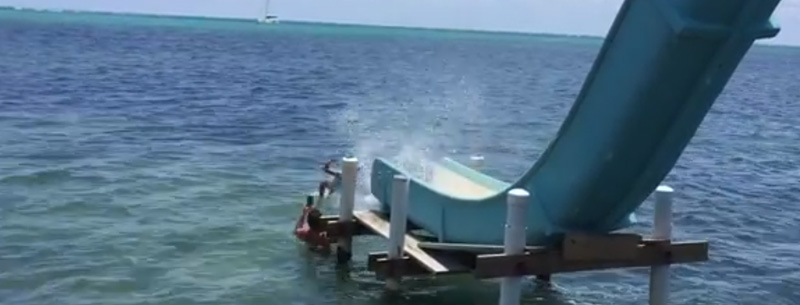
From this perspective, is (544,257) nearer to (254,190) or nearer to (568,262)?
(568,262)

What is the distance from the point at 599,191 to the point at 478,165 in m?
6.32

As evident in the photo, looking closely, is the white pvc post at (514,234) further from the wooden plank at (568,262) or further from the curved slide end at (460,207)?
the curved slide end at (460,207)

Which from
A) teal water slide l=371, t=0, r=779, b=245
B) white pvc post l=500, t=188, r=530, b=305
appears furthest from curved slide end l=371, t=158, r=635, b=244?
white pvc post l=500, t=188, r=530, b=305

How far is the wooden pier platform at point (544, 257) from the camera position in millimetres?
11825

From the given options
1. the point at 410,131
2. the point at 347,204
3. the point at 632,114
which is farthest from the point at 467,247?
the point at 410,131

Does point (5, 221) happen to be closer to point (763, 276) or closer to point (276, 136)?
point (763, 276)

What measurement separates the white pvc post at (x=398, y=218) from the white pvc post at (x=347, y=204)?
4.81ft

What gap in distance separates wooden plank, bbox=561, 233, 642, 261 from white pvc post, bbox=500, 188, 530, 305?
63 centimetres

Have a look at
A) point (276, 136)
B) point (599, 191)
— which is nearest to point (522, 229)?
point (599, 191)

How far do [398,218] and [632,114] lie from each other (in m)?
3.52

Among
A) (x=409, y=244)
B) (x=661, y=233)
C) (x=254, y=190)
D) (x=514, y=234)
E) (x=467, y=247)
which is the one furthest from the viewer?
(x=254, y=190)

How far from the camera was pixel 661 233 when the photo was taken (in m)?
12.9

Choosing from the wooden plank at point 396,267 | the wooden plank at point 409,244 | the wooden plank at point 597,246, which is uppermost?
the wooden plank at point 597,246

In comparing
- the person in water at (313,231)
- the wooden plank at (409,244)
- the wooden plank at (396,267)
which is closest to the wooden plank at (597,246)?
the wooden plank at (409,244)
